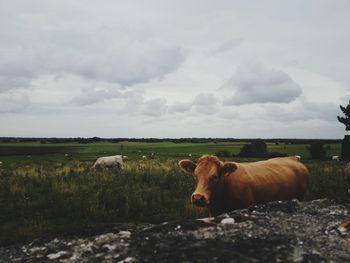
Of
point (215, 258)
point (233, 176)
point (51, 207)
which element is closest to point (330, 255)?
point (215, 258)

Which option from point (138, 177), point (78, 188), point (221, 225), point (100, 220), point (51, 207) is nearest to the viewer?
point (221, 225)

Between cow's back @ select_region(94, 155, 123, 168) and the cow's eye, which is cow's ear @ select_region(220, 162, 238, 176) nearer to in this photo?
the cow's eye

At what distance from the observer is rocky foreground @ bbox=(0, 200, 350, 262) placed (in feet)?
22.2

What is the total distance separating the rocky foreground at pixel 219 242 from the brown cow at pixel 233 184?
2.19 feet

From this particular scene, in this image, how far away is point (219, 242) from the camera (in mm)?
7535

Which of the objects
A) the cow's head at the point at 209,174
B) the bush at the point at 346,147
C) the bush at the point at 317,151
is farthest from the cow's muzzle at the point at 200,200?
the bush at the point at 317,151

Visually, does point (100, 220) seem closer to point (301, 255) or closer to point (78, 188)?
point (78, 188)

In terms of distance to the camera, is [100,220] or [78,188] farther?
[78,188]

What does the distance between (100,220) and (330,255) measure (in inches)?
294

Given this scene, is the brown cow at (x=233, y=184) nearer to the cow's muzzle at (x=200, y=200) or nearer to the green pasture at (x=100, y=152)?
the cow's muzzle at (x=200, y=200)

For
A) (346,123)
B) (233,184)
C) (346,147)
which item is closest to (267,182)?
(233,184)

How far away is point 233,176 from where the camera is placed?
10.5 metres

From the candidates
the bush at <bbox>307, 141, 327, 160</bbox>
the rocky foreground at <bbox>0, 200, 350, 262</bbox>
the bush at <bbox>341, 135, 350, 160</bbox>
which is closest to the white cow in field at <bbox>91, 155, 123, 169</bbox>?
the rocky foreground at <bbox>0, 200, 350, 262</bbox>

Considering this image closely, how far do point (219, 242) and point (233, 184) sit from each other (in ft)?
9.83
